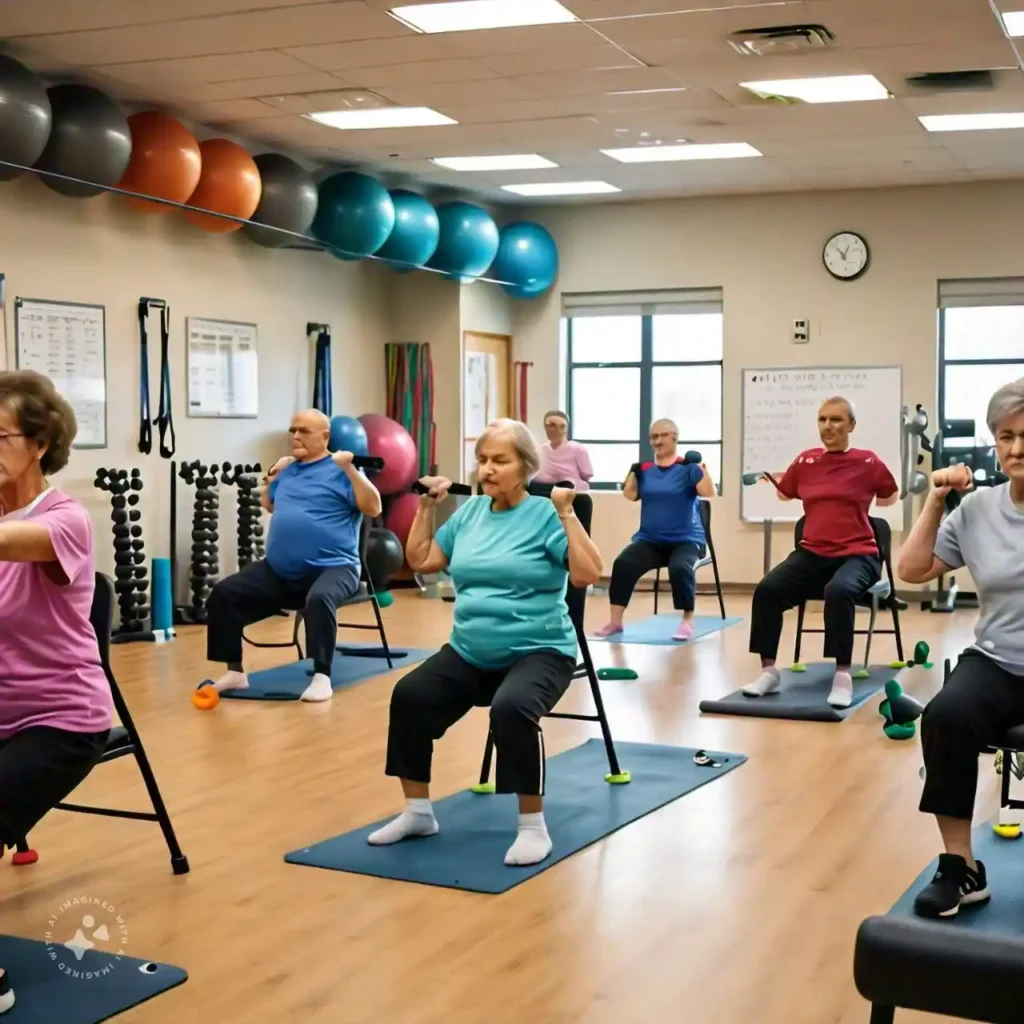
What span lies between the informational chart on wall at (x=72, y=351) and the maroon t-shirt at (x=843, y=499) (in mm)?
3253

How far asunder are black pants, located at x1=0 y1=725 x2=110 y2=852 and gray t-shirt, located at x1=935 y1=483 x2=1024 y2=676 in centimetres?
178

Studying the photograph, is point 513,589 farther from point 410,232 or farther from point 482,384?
point 482,384

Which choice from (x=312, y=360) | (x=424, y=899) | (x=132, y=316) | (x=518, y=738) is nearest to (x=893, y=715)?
(x=518, y=738)

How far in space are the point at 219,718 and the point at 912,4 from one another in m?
3.54

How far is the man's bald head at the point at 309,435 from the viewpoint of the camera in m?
5.60

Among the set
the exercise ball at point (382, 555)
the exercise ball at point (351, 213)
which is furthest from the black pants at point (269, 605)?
the exercise ball at point (351, 213)

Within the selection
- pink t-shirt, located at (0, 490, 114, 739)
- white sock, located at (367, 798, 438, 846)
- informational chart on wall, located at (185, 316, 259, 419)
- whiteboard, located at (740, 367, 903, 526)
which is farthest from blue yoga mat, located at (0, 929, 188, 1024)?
whiteboard, located at (740, 367, 903, 526)

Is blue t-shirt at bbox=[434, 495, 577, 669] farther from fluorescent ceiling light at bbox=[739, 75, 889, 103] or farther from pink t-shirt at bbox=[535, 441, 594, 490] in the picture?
pink t-shirt at bbox=[535, 441, 594, 490]

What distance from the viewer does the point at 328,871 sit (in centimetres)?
331

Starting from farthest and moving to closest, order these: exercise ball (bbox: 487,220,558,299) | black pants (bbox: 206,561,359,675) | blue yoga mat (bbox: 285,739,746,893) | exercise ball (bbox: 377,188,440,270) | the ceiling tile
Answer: exercise ball (bbox: 487,220,558,299), exercise ball (bbox: 377,188,440,270), black pants (bbox: 206,561,359,675), the ceiling tile, blue yoga mat (bbox: 285,739,746,893)

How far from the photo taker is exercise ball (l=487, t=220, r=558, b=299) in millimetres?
9281

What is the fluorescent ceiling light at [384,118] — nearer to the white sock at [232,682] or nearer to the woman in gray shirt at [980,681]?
the white sock at [232,682]

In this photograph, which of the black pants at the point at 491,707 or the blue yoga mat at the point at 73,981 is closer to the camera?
the blue yoga mat at the point at 73,981

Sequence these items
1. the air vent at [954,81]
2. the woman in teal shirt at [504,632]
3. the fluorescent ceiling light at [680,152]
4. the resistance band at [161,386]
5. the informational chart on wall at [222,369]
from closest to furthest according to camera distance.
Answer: the woman in teal shirt at [504,632] → the air vent at [954,81] → the resistance band at [161,386] → the informational chart on wall at [222,369] → the fluorescent ceiling light at [680,152]
